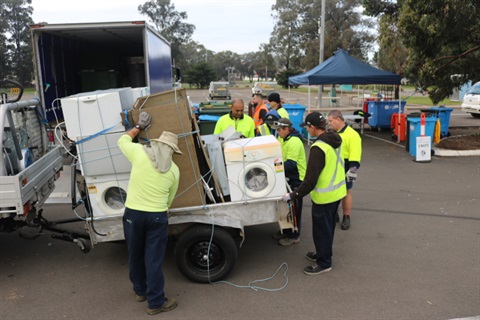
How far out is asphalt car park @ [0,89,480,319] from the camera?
3.95 m

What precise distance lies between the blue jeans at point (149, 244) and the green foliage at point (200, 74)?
63599 mm

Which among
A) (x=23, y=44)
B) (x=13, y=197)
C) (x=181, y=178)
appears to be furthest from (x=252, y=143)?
(x=23, y=44)

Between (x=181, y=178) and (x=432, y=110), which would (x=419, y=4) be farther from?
(x=181, y=178)

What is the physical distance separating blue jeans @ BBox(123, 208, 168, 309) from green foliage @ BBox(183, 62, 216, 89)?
6360cm

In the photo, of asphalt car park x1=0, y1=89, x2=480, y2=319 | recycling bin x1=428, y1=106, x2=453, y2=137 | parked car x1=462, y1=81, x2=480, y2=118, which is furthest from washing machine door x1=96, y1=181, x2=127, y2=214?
parked car x1=462, y1=81, x2=480, y2=118

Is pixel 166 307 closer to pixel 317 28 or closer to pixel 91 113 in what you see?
pixel 91 113

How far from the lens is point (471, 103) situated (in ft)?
60.4

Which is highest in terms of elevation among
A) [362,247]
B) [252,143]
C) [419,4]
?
[419,4]

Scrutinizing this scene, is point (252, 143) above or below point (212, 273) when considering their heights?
above

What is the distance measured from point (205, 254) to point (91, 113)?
1.86 metres

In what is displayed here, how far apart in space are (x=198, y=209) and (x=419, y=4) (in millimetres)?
9526

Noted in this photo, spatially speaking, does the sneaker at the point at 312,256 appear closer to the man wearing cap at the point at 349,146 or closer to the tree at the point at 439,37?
the man wearing cap at the point at 349,146

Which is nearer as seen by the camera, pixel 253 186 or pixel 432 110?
pixel 253 186

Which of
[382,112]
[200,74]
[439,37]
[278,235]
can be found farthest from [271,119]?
[200,74]
